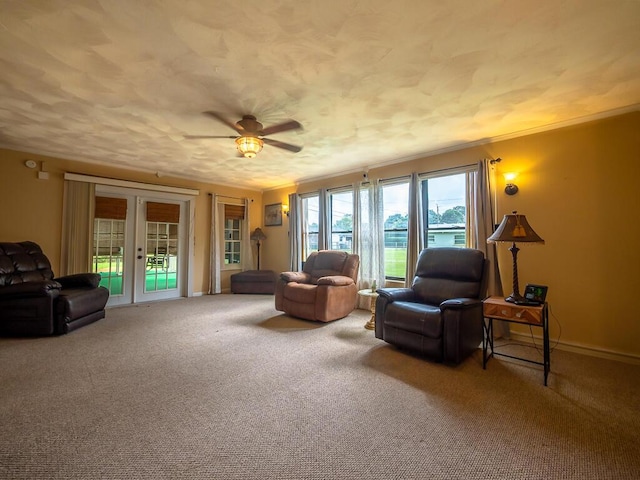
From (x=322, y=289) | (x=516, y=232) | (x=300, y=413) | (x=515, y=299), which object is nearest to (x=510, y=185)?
(x=516, y=232)

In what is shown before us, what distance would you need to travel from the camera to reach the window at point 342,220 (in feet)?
18.0

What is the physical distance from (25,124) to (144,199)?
7.09ft

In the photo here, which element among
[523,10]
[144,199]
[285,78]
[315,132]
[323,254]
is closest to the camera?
[523,10]

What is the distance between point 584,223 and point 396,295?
6.97 ft

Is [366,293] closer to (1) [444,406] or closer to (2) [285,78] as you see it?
(1) [444,406]

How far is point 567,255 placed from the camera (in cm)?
310

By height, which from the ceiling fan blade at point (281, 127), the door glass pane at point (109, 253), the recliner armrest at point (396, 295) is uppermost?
the ceiling fan blade at point (281, 127)

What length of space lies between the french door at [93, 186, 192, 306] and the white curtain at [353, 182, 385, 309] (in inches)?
138

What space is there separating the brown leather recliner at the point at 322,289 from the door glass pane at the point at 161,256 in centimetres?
265

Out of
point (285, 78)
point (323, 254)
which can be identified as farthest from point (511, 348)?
point (285, 78)

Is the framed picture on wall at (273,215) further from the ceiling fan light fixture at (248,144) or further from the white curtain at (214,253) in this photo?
the ceiling fan light fixture at (248,144)

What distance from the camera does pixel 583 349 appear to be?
2.99m

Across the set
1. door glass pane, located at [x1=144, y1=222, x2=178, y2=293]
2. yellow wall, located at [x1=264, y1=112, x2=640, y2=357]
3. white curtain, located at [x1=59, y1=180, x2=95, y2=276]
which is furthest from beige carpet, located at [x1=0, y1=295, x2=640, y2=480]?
door glass pane, located at [x1=144, y1=222, x2=178, y2=293]

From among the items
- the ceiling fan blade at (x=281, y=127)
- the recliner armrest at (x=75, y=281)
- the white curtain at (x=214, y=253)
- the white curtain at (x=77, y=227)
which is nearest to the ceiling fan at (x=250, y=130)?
the ceiling fan blade at (x=281, y=127)
